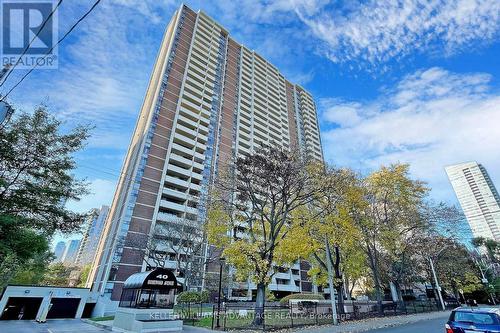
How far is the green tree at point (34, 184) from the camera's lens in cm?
1091

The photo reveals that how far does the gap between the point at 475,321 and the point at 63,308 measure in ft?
141

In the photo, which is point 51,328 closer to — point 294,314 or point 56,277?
point 294,314

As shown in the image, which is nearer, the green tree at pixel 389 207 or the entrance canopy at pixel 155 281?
the entrance canopy at pixel 155 281

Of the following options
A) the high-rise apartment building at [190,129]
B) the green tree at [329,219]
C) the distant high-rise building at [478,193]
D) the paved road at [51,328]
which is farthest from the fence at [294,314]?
the distant high-rise building at [478,193]

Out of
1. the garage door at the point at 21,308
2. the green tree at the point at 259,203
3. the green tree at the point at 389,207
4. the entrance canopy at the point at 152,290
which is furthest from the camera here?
the garage door at the point at 21,308

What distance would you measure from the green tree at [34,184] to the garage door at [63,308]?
27.3 metres

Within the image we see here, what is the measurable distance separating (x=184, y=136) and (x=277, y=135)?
31283mm

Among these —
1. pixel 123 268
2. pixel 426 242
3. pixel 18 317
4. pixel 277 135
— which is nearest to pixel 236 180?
pixel 426 242

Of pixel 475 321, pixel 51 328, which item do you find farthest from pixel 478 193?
pixel 51 328

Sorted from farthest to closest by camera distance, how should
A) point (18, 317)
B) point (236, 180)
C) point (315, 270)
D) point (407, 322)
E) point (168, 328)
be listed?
1. point (18, 317)
2. point (315, 270)
3. point (236, 180)
4. point (407, 322)
5. point (168, 328)

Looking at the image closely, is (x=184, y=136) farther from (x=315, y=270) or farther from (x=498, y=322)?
(x=498, y=322)

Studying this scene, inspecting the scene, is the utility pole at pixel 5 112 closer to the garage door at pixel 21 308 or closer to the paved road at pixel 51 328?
the paved road at pixel 51 328

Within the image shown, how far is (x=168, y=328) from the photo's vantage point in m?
13.7

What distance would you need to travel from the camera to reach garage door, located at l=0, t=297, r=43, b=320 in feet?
95.7
